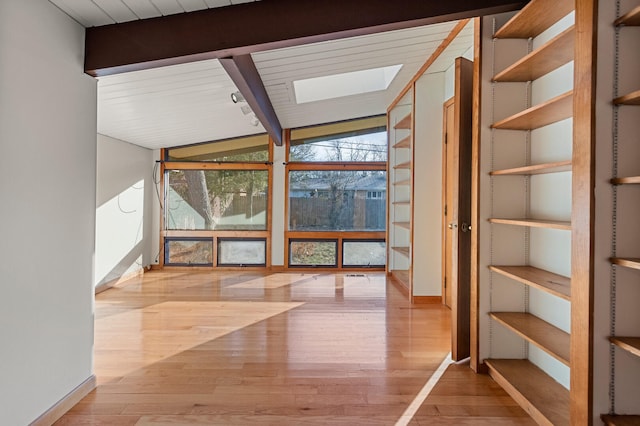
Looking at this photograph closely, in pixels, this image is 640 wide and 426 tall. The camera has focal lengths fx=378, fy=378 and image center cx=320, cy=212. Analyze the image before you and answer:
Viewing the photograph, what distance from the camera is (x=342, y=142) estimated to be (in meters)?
6.03

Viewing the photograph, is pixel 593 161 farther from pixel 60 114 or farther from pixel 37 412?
pixel 37 412

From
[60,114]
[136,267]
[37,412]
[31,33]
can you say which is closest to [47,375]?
[37,412]

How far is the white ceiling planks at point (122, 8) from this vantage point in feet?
6.05

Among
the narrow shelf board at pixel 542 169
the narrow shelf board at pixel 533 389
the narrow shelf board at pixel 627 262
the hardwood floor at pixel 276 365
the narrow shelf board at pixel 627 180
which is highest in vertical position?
the narrow shelf board at pixel 542 169

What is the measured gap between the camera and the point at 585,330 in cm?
148

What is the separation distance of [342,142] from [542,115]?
4162mm

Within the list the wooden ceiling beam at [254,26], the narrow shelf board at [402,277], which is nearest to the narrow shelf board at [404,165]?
the narrow shelf board at [402,277]

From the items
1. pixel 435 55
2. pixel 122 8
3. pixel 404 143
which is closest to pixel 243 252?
pixel 404 143

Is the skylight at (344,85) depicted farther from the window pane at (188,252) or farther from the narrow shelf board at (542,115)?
the window pane at (188,252)

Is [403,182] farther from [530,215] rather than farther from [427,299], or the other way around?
[530,215]

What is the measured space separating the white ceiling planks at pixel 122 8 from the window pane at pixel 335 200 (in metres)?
4.09

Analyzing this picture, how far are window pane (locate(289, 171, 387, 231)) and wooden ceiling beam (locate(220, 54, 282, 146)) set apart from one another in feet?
5.08

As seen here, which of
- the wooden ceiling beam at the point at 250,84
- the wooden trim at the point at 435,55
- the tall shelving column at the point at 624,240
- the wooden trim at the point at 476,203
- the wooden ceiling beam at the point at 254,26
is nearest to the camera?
the tall shelving column at the point at 624,240

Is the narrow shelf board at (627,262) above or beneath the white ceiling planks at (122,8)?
beneath
